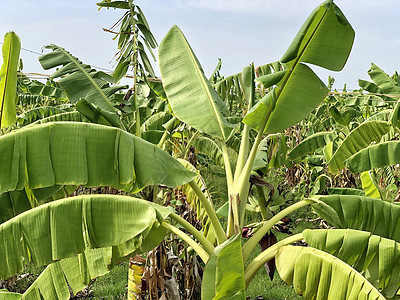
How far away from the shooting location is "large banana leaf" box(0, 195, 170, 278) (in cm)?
240

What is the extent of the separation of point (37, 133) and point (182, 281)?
3348 mm

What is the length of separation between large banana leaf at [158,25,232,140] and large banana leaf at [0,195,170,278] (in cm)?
96

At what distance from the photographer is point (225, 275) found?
8.16 ft

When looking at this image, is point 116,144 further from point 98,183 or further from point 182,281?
point 182,281

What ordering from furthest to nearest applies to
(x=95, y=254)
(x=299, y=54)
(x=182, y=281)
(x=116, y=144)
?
(x=182, y=281) < (x=299, y=54) < (x=95, y=254) < (x=116, y=144)

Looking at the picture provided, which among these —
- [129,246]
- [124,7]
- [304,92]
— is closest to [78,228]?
[129,246]

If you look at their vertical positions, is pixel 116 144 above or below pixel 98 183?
above

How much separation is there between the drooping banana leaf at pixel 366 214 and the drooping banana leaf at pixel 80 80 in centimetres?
210

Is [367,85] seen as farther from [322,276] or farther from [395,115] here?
[322,276]

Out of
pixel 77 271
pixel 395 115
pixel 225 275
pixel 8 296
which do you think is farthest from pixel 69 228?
pixel 395 115

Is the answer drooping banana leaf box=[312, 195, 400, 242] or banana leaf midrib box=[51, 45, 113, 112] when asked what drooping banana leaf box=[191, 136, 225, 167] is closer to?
banana leaf midrib box=[51, 45, 113, 112]

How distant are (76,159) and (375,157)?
306 centimetres

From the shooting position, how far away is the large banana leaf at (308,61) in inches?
119

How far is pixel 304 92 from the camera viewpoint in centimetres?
329
